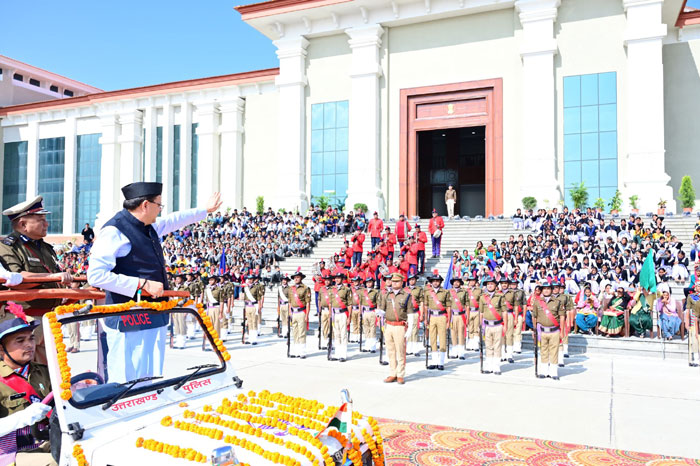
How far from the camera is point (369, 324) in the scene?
12.7 meters

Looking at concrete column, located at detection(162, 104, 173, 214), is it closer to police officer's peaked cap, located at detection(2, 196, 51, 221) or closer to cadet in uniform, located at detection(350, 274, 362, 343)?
cadet in uniform, located at detection(350, 274, 362, 343)

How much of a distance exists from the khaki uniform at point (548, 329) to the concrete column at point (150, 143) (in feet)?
96.3

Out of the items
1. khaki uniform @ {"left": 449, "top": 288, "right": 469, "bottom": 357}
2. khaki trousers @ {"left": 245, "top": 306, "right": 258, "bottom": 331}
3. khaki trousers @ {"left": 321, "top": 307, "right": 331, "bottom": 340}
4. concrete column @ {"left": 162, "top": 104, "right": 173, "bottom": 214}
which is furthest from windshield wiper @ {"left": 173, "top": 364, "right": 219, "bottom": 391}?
concrete column @ {"left": 162, "top": 104, "right": 173, "bottom": 214}

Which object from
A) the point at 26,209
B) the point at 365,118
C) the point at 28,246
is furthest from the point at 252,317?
the point at 365,118

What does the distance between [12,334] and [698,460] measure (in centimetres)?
619

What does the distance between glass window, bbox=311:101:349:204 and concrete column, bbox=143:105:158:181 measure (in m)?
11.9

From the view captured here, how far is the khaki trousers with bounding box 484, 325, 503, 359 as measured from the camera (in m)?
10.2

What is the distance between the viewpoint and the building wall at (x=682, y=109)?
24.0 meters

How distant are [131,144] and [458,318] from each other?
96.2 feet

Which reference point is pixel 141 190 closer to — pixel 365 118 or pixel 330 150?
pixel 365 118

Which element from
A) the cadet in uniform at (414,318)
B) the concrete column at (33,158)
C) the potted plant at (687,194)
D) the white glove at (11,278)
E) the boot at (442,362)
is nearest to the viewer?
the white glove at (11,278)

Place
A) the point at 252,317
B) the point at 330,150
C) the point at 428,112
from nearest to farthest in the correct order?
the point at 252,317, the point at 428,112, the point at 330,150

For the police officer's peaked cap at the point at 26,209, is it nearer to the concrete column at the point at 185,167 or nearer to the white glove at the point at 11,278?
the white glove at the point at 11,278

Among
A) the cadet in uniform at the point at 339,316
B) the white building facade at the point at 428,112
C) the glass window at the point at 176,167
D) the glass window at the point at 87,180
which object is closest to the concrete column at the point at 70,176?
the glass window at the point at 87,180
